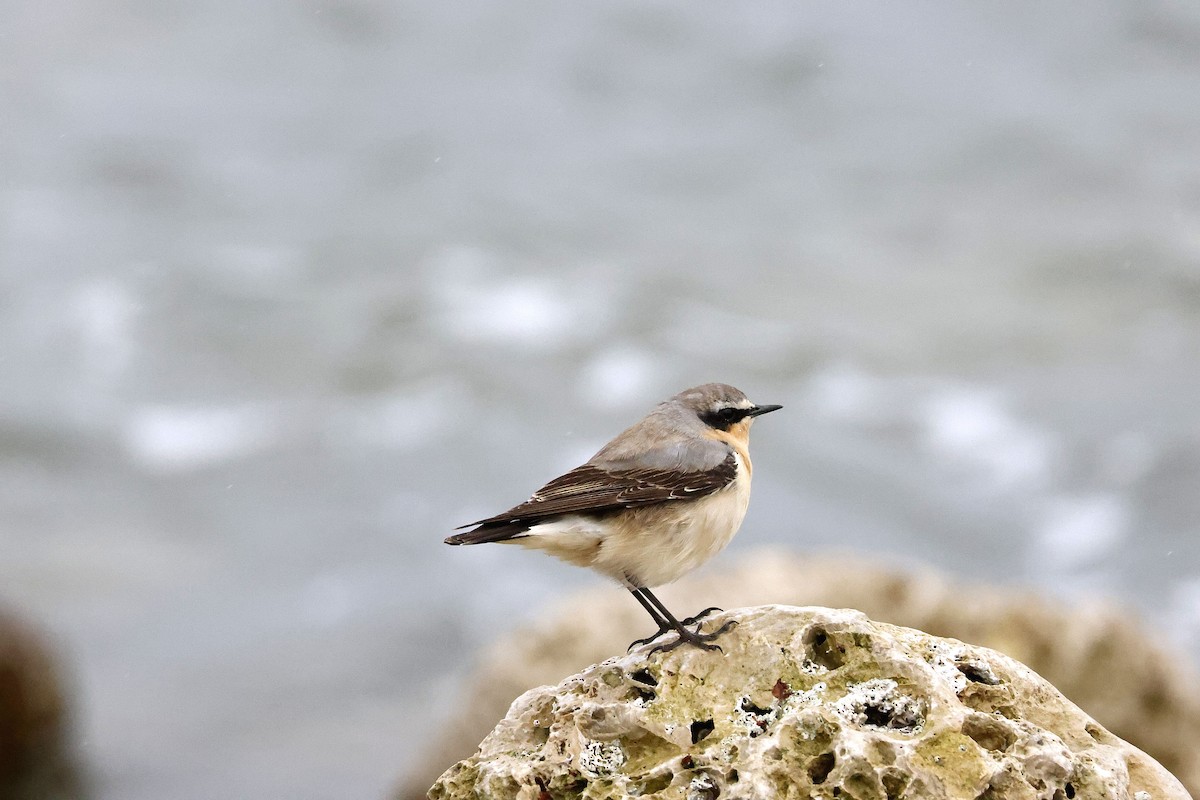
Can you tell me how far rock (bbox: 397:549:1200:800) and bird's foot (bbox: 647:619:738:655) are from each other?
5803 millimetres

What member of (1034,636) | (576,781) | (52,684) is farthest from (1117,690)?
(52,684)

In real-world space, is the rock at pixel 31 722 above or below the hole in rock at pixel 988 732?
above

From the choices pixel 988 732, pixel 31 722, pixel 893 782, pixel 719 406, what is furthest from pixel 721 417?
pixel 31 722

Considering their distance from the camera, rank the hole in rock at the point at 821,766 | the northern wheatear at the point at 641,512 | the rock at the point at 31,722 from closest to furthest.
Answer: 1. the hole in rock at the point at 821,766
2. the northern wheatear at the point at 641,512
3. the rock at the point at 31,722

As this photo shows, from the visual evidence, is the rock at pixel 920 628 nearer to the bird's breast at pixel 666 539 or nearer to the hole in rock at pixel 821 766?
the bird's breast at pixel 666 539

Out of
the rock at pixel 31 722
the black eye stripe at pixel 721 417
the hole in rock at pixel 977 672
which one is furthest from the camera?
the rock at pixel 31 722

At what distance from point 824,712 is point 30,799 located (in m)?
11.5

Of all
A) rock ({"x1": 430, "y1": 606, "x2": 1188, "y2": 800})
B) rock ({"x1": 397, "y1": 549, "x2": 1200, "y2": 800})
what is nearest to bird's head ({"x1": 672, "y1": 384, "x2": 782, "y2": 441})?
rock ({"x1": 430, "y1": 606, "x2": 1188, "y2": 800})

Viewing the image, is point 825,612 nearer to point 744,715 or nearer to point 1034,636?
point 744,715

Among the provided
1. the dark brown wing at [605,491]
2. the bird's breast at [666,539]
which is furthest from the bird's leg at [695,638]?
the dark brown wing at [605,491]

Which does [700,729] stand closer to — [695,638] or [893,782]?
[695,638]

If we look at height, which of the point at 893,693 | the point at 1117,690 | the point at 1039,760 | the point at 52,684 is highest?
the point at 52,684

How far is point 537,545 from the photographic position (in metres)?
7.21

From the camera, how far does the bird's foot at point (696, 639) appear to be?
6.17 m
